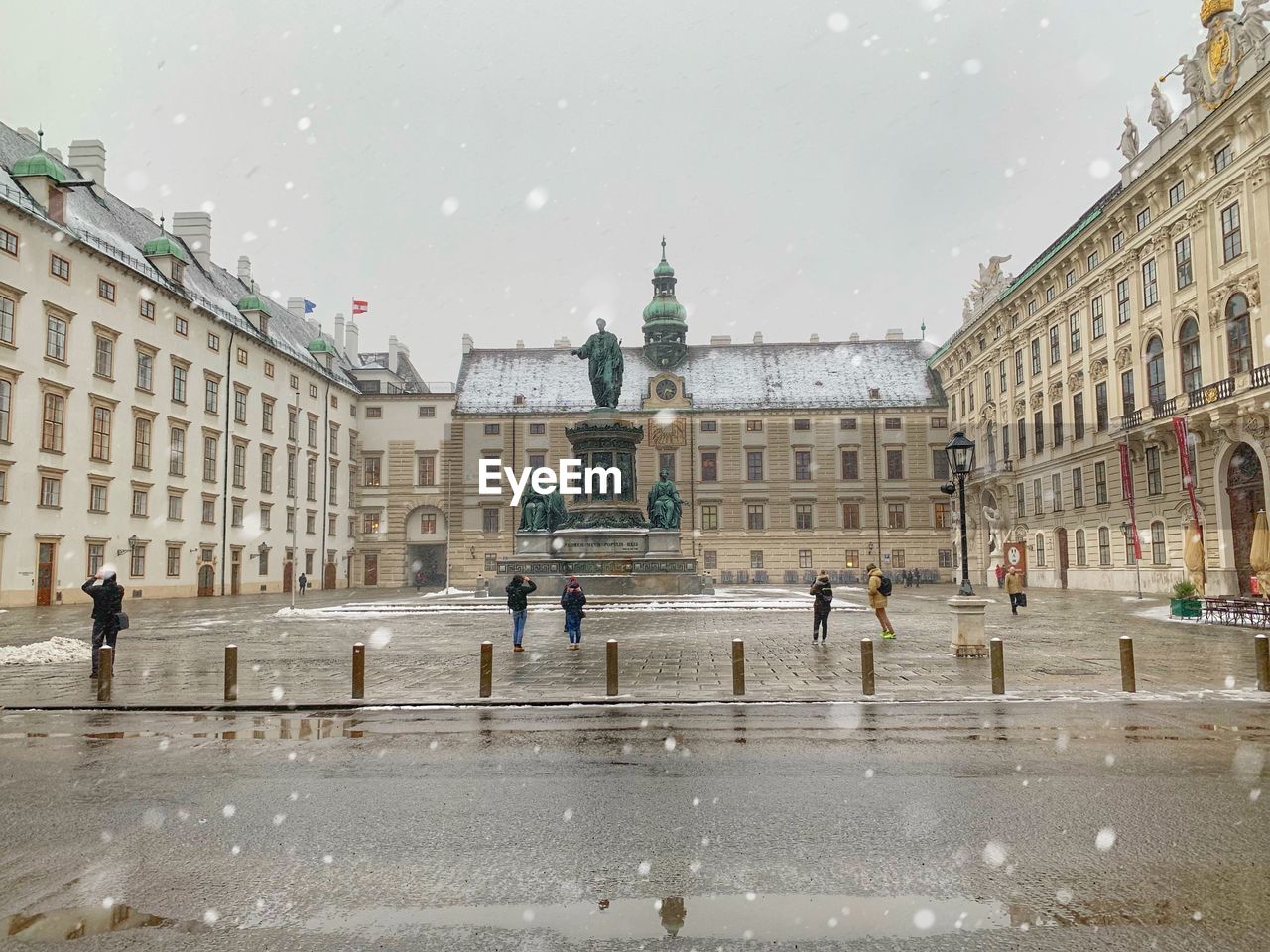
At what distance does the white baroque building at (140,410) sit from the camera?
1441 inches

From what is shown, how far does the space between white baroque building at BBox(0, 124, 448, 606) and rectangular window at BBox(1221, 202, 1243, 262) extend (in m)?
43.9

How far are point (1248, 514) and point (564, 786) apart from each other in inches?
1331

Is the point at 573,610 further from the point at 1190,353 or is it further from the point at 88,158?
the point at 88,158

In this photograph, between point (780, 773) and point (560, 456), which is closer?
point (780, 773)

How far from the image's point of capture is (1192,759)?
8508 millimetres

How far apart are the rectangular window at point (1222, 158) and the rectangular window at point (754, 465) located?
38788mm

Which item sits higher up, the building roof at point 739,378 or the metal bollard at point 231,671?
the building roof at point 739,378

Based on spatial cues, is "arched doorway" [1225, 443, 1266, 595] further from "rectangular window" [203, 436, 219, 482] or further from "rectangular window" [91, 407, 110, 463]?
"rectangular window" [203, 436, 219, 482]

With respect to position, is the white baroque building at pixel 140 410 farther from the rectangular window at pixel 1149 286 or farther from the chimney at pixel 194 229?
the rectangular window at pixel 1149 286

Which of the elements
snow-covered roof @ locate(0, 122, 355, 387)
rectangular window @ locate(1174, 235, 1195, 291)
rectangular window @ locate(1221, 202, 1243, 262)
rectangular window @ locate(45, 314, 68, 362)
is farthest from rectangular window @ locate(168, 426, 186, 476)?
rectangular window @ locate(1221, 202, 1243, 262)

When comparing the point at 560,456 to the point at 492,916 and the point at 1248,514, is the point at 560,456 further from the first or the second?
the point at 492,916

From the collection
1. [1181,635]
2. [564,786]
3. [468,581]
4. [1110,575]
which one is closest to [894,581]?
[1110,575]

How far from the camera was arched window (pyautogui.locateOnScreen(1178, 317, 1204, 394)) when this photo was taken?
35906mm

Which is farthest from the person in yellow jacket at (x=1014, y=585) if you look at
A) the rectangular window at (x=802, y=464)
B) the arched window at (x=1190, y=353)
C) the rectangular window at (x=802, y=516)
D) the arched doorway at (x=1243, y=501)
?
the rectangular window at (x=802, y=464)
